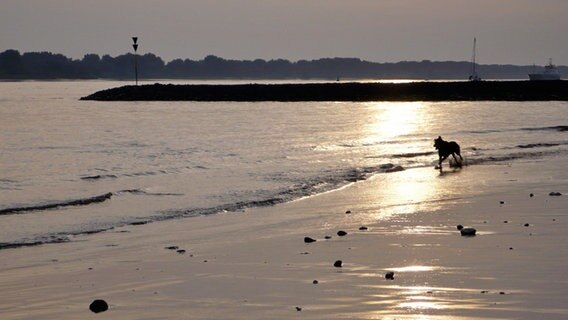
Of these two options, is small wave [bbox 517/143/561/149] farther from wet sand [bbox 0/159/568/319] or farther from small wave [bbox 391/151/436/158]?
wet sand [bbox 0/159/568/319]

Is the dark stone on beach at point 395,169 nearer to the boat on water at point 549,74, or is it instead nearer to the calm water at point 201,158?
the calm water at point 201,158

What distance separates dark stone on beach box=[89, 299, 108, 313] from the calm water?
20.1ft

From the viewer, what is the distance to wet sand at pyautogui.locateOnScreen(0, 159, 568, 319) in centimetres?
1016

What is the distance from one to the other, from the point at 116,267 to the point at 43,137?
4160 cm

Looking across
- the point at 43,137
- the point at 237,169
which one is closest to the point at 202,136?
the point at 43,137

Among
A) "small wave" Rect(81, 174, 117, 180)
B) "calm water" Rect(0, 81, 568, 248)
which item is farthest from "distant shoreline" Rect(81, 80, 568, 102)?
"small wave" Rect(81, 174, 117, 180)

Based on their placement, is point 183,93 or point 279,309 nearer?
point 279,309

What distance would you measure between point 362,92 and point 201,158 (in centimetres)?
7988

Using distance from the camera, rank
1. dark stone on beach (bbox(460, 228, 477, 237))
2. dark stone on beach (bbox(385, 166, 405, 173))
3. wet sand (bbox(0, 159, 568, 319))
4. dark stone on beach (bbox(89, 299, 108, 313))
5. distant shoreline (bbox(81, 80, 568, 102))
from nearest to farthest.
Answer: wet sand (bbox(0, 159, 568, 319)) → dark stone on beach (bbox(89, 299, 108, 313)) → dark stone on beach (bbox(460, 228, 477, 237)) → dark stone on beach (bbox(385, 166, 405, 173)) → distant shoreline (bbox(81, 80, 568, 102))

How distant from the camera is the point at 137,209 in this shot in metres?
21.1

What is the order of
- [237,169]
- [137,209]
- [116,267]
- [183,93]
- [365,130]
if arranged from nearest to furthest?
[116,267]
[137,209]
[237,169]
[365,130]
[183,93]

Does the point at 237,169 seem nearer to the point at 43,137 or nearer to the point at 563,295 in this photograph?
the point at 563,295

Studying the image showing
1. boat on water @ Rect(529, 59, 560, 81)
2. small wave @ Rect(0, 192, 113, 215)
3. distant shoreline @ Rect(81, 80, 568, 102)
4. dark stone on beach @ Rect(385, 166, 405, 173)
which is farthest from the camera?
boat on water @ Rect(529, 59, 560, 81)

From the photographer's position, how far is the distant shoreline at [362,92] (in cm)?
10250
